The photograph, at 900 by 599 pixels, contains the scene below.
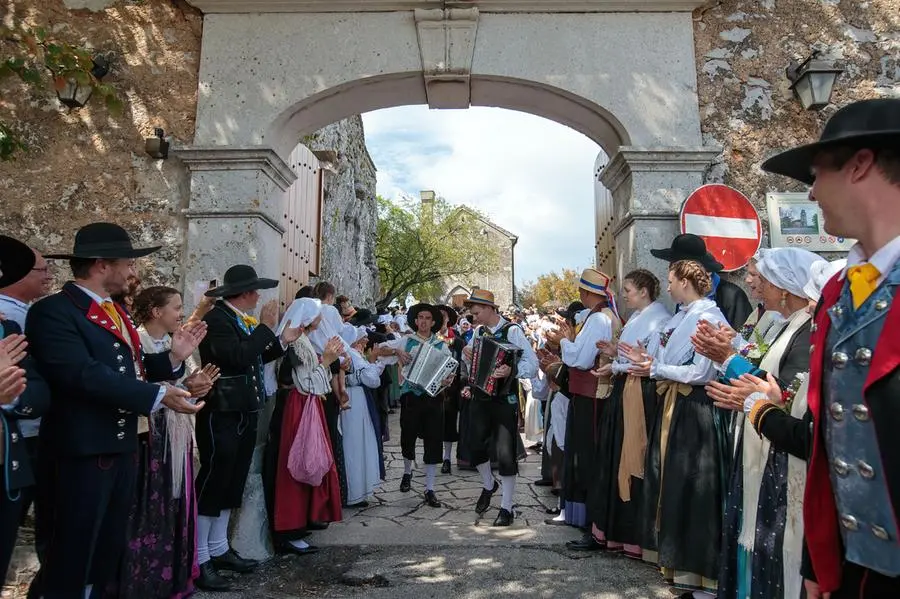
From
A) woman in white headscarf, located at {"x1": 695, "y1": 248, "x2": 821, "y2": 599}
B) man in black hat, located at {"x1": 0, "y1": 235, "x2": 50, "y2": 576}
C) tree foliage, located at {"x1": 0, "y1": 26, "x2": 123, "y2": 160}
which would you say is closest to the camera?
man in black hat, located at {"x1": 0, "y1": 235, "x2": 50, "y2": 576}

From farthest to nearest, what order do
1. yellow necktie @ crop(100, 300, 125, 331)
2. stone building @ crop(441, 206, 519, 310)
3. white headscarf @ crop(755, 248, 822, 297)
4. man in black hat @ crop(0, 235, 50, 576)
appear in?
stone building @ crop(441, 206, 519, 310) < yellow necktie @ crop(100, 300, 125, 331) < white headscarf @ crop(755, 248, 822, 297) < man in black hat @ crop(0, 235, 50, 576)

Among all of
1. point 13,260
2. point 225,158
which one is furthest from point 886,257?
point 225,158

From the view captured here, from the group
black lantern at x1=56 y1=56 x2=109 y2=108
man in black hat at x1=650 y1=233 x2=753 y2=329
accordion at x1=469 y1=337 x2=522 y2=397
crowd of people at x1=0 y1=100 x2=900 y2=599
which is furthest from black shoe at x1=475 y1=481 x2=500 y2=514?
black lantern at x1=56 y1=56 x2=109 y2=108

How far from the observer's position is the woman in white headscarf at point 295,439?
4.38m

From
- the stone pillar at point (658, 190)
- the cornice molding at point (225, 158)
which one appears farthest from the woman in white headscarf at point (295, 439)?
the stone pillar at point (658, 190)

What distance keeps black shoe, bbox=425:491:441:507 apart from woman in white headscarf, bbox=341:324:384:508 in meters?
0.52

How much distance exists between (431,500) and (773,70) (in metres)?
4.92

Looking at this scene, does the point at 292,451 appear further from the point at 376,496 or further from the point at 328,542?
the point at 376,496

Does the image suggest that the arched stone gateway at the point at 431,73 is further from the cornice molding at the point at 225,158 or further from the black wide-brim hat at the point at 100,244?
the black wide-brim hat at the point at 100,244

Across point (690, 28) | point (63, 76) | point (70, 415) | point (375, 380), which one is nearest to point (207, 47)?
point (63, 76)

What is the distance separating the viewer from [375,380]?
567 cm

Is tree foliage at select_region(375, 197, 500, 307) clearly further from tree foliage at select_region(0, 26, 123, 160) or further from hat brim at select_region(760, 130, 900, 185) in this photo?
hat brim at select_region(760, 130, 900, 185)

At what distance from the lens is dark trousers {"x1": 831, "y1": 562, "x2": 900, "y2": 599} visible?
1326mm

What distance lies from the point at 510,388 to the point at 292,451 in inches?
77.0
